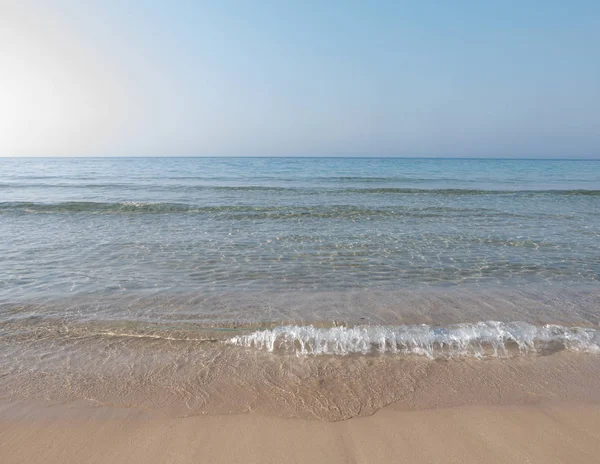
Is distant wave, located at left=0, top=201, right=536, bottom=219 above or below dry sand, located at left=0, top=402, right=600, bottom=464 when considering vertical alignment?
below

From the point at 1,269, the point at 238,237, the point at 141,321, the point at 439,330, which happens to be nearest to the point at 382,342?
the point at 439,330

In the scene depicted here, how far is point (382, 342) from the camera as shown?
14.9ft

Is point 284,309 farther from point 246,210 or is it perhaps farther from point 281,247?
point 246,210

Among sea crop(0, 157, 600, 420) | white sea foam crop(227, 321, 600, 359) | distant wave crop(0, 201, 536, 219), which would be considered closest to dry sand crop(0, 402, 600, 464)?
sea crop(0, 157, 600, 420)

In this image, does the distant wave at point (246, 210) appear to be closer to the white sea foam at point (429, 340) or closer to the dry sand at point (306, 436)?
the white sea foam at point (429, 340)

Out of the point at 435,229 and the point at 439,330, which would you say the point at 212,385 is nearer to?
the point at 439,330

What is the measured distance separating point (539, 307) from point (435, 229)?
6.25m

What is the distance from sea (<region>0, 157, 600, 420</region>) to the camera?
3.73 m

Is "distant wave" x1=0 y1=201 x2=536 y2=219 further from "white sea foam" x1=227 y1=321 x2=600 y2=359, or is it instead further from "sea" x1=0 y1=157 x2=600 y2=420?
"white sea foam" x1=227 y1=321 x2=600 y2=359

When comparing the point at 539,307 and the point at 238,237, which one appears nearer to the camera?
the point at 539,307

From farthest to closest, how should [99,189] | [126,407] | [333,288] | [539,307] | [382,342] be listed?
[99,189]
[333,288]
[539,307]
[382,342]
[126,407]

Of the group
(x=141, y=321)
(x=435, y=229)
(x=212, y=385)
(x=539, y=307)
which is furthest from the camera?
(x=435, y=229)

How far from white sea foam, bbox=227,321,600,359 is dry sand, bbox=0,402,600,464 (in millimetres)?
1057

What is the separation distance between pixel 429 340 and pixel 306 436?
2.31 meters
